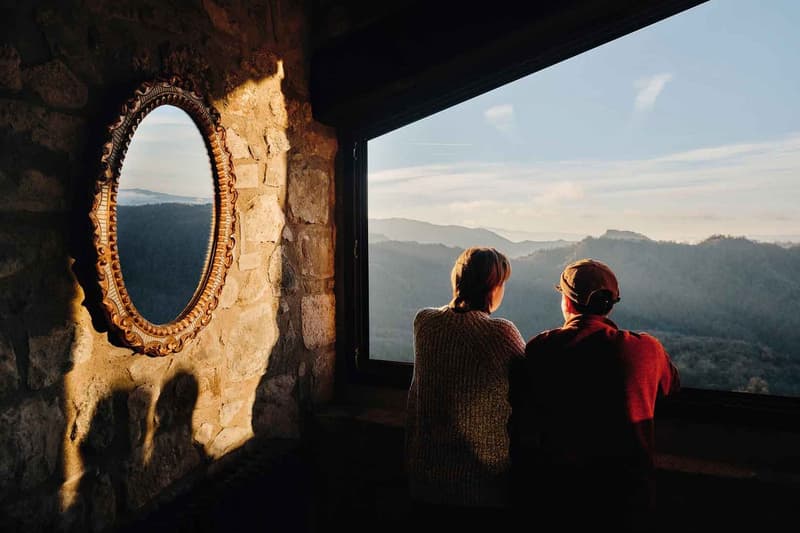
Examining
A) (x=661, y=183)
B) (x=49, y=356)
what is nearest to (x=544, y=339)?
(x=661, y=183)

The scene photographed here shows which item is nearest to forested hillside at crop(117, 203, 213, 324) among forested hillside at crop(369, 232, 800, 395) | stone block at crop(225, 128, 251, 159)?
stone block at crop(225, 128, 251, 159)

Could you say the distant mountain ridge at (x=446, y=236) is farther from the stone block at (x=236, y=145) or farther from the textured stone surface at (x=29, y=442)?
the textured stone surface at (x=29, y=442)

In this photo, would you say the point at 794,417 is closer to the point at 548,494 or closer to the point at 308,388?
the point at 548,494

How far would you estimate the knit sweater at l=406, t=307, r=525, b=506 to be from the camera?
5.29ft

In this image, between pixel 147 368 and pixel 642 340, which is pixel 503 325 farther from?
pixel 147 368

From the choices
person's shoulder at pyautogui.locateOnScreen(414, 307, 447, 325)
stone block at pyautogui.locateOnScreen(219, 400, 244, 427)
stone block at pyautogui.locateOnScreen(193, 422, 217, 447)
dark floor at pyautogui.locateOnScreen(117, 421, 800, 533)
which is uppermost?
person's shoulder at pyautogui.locateOnScreen(414, 307, 447, 325)

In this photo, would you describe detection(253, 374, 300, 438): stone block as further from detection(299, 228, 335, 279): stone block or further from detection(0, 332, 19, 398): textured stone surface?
detection(0, 332, 19, 398): textured stone surface

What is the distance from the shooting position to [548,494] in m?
1.61

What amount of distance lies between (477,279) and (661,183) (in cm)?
88

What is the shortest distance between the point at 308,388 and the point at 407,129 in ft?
4.22

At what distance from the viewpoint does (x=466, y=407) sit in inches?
63.8

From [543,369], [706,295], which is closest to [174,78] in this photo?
[543,369]

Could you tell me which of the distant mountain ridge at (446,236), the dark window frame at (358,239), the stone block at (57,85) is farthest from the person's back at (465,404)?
the stone block at (57,85)

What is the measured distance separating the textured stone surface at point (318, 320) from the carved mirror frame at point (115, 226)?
601 mm
